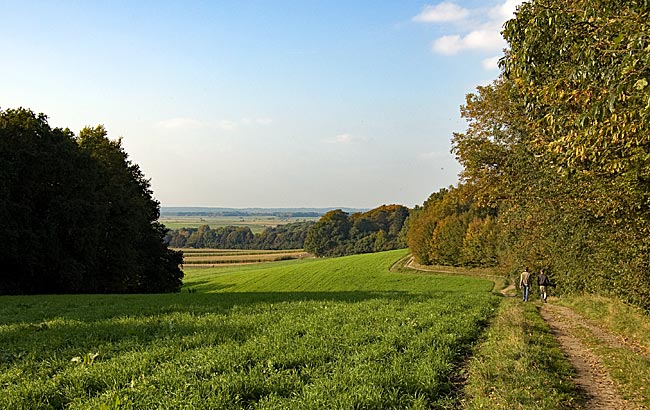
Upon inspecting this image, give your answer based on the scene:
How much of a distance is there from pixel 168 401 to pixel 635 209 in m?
13.5

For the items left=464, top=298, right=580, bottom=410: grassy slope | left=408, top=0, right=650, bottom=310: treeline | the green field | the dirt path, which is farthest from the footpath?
left=408, top=0, right=650, bottom=310: treeline

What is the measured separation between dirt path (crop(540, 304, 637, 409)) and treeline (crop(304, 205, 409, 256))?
97489 millimetres

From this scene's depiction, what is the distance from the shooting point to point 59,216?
31.3 meters

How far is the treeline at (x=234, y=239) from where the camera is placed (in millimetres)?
138375

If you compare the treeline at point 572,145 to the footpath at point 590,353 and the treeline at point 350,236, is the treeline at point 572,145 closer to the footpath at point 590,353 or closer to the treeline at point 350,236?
the footpath at point 590,353

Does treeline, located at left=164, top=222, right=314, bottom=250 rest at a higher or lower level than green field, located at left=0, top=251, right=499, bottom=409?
lower

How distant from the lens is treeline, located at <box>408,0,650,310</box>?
22.9 ft

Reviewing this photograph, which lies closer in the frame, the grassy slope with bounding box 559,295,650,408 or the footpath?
the footpath

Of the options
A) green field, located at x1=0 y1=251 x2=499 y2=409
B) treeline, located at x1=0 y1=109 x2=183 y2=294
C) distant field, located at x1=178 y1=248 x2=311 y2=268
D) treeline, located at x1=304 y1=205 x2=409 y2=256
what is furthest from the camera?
treeline, located at x1=304 y1=205 x2=409 y2=256

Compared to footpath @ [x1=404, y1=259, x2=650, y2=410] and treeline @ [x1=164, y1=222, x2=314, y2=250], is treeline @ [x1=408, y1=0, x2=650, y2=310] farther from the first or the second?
treeline @ [x1=164, y1=222, x2=314, y2=250]

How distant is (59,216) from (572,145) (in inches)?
1242

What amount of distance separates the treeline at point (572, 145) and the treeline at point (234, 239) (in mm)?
103728

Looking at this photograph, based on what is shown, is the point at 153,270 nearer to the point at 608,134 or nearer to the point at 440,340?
the point at 440,340

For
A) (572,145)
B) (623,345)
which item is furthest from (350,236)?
(572,145)
